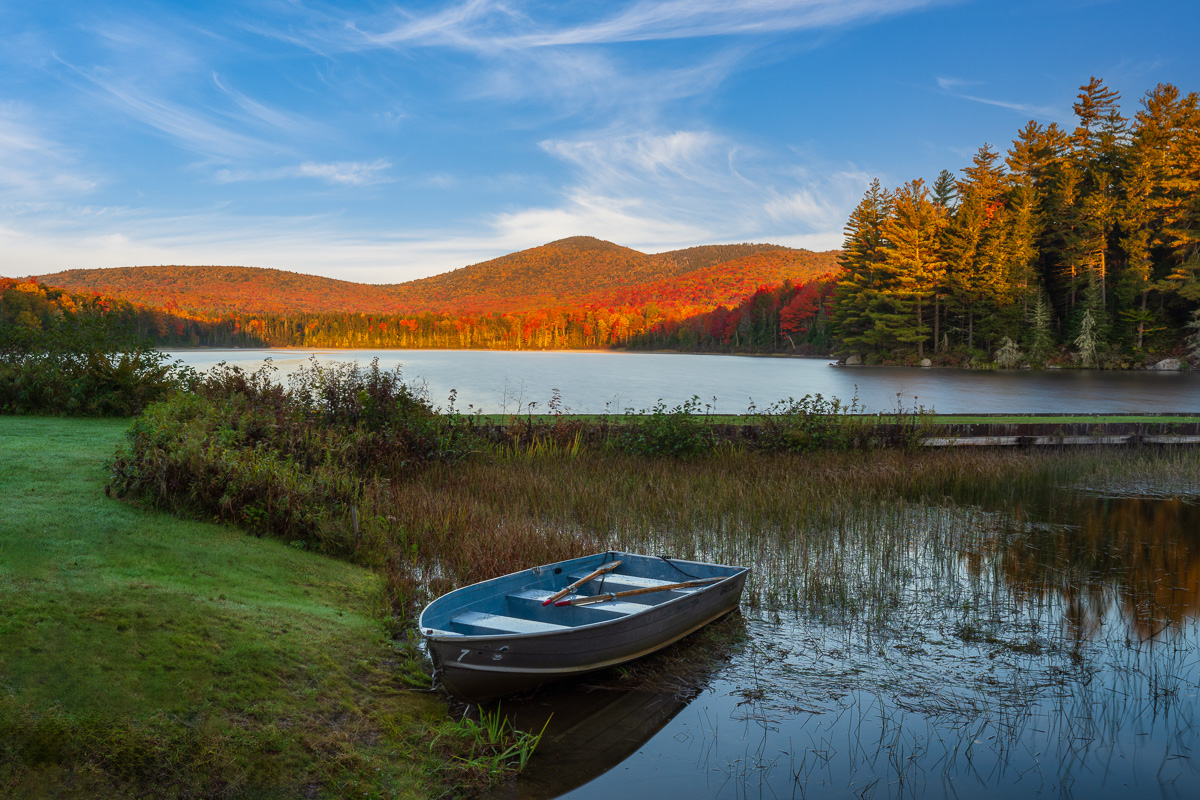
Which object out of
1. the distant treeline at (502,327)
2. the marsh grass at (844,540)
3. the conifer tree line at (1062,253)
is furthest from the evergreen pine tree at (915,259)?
the marsh grass at (844,540)

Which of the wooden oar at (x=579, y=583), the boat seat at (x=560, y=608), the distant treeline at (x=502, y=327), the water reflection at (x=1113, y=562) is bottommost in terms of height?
the water reflection at (x=1113, y=562)

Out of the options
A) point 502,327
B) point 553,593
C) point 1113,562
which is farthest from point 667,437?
point 502,327

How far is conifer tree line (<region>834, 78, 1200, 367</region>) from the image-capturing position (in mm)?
50156

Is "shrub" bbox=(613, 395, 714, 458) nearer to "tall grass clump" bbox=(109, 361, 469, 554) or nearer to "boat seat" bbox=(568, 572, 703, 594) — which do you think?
"tall grass clump" bbox=(109, 361, 469, 554)

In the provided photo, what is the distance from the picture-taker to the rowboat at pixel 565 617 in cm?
535

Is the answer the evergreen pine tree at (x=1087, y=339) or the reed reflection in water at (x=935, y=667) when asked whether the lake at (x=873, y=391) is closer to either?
the evergreen pine tree at (x=1087, y=339)

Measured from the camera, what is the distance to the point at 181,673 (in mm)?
4445

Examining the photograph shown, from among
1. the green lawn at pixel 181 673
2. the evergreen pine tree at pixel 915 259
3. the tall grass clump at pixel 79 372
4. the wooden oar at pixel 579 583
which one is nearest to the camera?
the green lawn at pixel 181 673

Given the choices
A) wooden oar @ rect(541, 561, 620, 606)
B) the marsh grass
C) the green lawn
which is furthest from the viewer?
wooden oar @ rect(541, 561, 620, 606)

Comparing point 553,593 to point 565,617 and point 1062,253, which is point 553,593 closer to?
point 565,617

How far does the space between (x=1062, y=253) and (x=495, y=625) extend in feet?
206

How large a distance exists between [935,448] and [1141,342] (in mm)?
48229

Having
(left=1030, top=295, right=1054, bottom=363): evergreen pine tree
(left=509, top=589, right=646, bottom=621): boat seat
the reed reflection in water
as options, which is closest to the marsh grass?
the reed reflection in water

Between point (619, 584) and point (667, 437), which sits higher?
point (667, 437)
